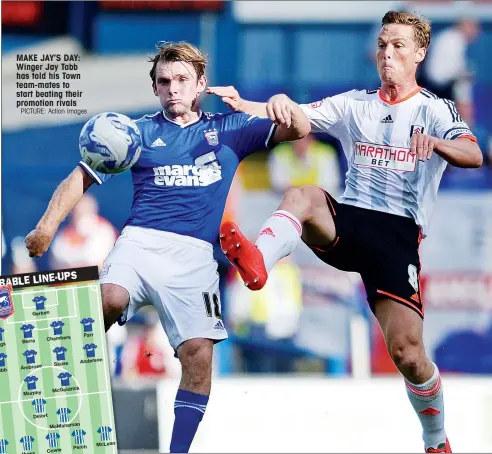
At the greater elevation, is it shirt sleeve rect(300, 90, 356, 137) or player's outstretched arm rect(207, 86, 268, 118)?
player's outstretched arm rect(207, 86, 268, 118)

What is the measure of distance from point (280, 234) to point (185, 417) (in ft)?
3.29

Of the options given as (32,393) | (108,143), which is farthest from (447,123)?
(32,393)

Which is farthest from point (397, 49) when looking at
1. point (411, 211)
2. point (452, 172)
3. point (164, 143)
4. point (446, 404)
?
point (446, 404)

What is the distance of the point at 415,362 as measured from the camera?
15.1 ft

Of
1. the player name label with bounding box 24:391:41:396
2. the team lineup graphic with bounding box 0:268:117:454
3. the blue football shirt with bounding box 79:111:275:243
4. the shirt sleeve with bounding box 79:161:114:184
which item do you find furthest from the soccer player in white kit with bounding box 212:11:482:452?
the player name label with bounding box 24:391:41:396

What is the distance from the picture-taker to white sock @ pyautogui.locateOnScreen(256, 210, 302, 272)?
420 cm

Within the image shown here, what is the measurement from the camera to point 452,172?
652cm

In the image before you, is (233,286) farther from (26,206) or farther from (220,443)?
(26,206)

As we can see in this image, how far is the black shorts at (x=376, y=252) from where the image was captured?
15.0ft

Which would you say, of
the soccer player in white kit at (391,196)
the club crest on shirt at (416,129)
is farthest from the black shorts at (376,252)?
the club crest on shirt at (416,129)

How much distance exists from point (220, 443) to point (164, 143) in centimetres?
207

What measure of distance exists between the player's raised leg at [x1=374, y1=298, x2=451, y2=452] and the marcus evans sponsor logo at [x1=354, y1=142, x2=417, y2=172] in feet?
2.17

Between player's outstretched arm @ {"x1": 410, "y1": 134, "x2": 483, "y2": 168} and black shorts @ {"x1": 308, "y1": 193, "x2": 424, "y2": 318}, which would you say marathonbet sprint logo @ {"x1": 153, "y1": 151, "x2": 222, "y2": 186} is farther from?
player's outstretched arm @ {"x1": 410, "y1": 134, "x2": 483, "y2": 168}

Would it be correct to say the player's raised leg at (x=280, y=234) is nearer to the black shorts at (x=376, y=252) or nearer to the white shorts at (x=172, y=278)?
the black shorts at (x=376, y=252)
